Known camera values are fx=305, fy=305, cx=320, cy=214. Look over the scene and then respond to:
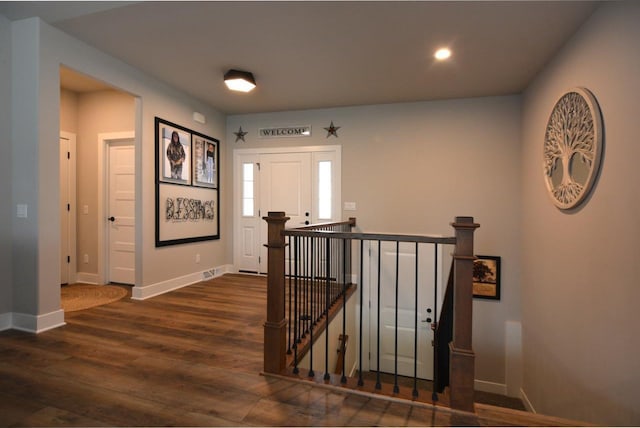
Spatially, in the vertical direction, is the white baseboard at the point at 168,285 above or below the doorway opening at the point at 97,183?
below

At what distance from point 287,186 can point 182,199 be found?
160cm

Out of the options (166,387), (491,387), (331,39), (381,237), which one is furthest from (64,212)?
(491,387)

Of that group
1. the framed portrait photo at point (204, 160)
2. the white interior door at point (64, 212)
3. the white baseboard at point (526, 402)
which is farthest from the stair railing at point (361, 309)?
the white interior door at point (64, 212)

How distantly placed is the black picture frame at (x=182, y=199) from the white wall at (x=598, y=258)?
14.5ft

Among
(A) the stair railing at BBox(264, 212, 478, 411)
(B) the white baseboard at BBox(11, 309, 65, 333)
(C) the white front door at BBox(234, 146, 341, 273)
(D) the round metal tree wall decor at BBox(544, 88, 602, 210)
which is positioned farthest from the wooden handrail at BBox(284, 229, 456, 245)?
(C) the white front door at BBox(234, 146, 341, 273)

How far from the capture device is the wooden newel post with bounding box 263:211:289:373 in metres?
2.05

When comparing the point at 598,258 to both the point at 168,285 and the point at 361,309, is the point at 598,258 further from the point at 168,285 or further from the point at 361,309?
the point at 168,285

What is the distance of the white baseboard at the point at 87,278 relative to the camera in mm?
4473

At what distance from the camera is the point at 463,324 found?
1743 mm

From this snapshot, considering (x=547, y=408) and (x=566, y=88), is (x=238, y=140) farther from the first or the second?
(x=547, y=408)

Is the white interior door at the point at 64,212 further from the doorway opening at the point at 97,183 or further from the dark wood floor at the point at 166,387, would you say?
the dark wood floor at the point at 166,387

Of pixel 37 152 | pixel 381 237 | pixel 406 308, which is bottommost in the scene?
pixel 406 308

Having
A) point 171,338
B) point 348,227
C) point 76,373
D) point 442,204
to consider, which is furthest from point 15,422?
point 442,204

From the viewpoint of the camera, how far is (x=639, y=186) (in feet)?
6.27
